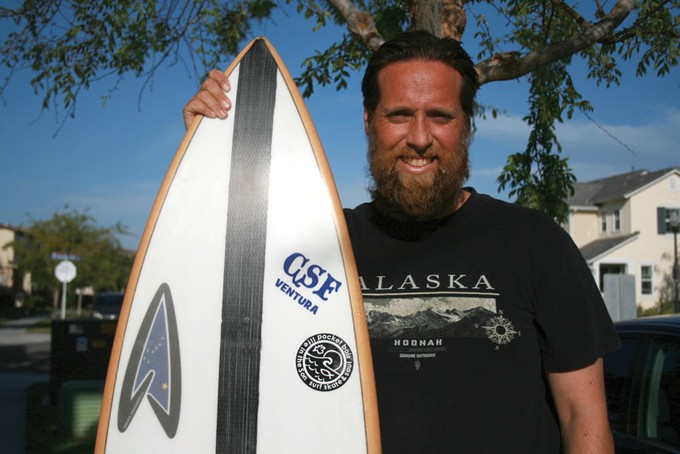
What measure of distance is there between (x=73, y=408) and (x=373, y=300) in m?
4.52

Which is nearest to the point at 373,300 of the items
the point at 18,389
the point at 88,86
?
the point at 88,86

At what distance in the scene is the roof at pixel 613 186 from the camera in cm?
2947

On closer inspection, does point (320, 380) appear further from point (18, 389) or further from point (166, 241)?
point (18, 389)

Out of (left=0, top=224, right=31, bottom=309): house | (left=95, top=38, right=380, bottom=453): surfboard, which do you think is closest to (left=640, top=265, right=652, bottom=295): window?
(left=95, top=38, right=380, bottom=453): surfboard

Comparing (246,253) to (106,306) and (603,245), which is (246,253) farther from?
(603,245)

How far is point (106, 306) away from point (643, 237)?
76.3 ft

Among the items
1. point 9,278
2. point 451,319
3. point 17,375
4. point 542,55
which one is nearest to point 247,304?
point 451,319

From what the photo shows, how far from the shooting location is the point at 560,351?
160cm

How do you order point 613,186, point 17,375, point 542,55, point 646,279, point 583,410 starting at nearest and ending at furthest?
point 583,410 < point 542,55 < point 17,375 < point 646,279 < point 613,186

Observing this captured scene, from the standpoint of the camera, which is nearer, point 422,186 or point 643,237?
point 422,186

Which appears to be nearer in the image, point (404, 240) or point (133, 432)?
point (404, 240)

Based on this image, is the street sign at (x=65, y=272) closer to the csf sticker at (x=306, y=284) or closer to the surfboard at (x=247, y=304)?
the surfboard at (x=247, y=304)

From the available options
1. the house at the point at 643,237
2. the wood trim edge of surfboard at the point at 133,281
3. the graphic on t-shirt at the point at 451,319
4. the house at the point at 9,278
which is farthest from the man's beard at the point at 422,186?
the house at the point at 9,278

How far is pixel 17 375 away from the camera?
1136 centimetres
